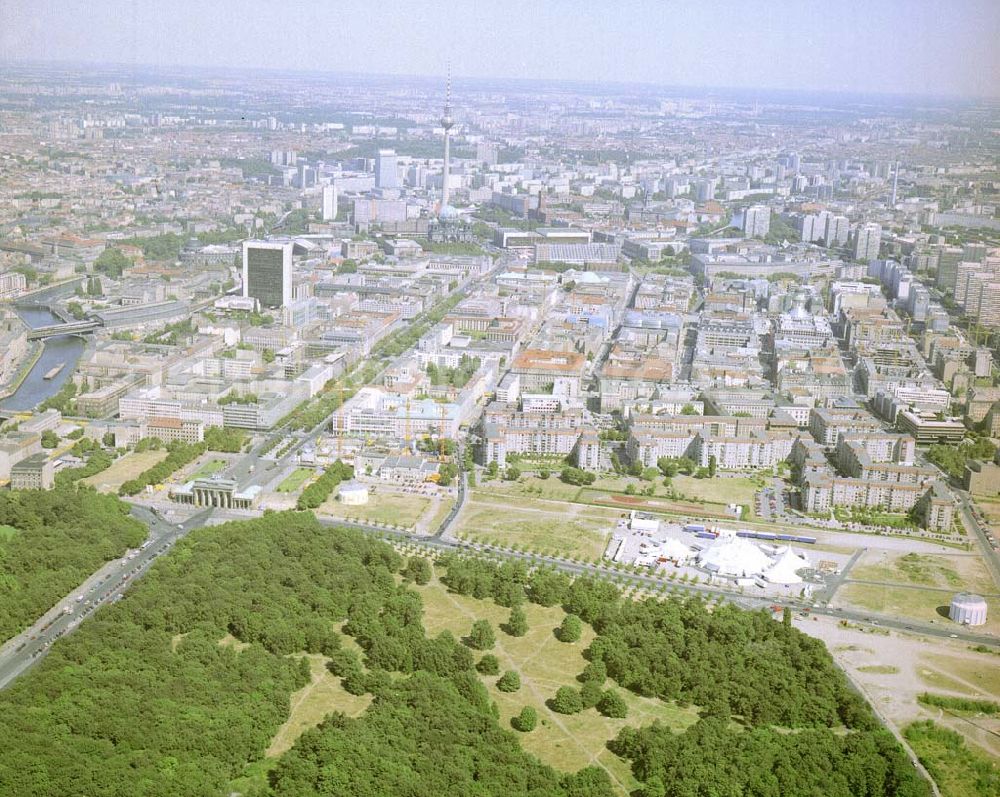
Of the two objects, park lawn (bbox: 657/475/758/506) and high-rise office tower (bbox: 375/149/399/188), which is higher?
high-rise office tower (bbox: 375/149/399/188)

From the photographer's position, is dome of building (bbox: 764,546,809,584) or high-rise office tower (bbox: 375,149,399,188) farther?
high-rise office tower (bbox: 375,149,399,188)

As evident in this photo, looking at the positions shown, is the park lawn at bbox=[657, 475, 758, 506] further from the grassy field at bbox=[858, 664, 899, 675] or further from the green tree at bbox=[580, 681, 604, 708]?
the green tree at bbox=[580, 681, 604, 708]

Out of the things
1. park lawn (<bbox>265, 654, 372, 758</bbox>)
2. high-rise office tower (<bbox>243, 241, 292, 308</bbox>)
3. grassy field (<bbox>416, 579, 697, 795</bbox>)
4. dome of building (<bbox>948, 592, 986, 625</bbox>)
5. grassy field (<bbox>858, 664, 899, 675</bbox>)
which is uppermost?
high-rise office tower (<bbox>243, 241, 292, 308</bbox>)

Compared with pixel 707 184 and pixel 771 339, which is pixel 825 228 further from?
pixel 771 339

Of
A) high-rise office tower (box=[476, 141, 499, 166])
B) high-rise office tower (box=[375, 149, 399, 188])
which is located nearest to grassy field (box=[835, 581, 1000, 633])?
high-rise office tower (box=[375, 149, 399, 188])

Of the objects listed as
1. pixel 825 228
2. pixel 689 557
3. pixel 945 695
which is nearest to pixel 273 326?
pixel 689 557

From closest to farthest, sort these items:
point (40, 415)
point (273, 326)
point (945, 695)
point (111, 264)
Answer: point (945, 695)
point (40, 415)
point (273, 326)
point (111, 264)

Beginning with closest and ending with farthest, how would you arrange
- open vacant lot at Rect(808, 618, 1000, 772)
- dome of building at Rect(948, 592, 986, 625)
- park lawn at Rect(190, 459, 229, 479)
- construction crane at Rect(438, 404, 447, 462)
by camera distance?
open vacant lot at Rect(808, 618, 1000, 772)
dome of building at Rect(948, 592, 986, 625)
park lawn at Rect(190, 459, 229, 479)
construction crane at Rect(438, 404, 447, 462)

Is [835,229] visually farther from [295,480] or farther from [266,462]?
[295,480]
